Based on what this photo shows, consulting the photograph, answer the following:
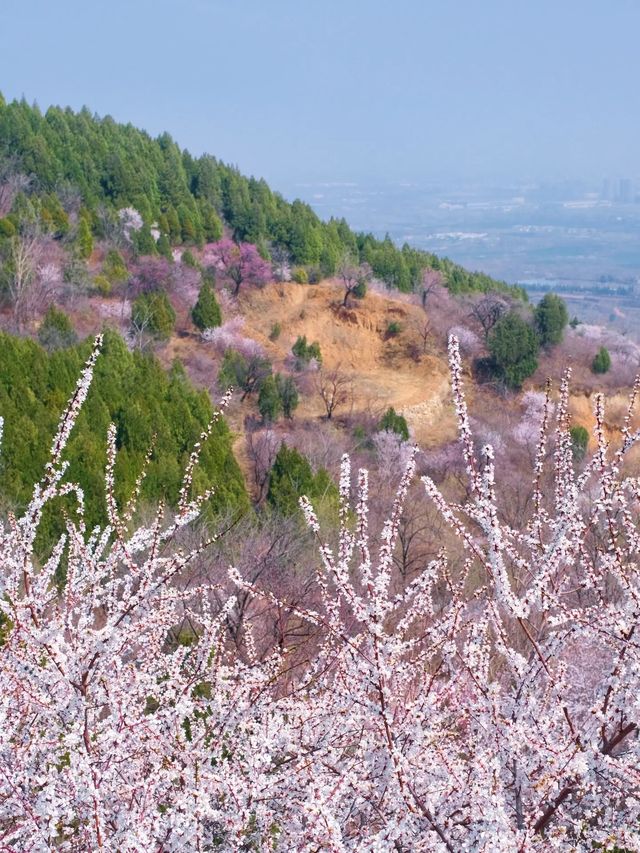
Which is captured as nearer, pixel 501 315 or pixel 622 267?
pixel 501 315

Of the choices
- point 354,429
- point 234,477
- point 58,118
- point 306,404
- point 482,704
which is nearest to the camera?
point 482,704

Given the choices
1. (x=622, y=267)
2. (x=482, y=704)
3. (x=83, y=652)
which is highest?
(x=622, y=267)

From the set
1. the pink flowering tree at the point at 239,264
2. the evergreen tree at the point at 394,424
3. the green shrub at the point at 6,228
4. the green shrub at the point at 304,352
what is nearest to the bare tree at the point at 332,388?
the green shrub at the point at 304,352

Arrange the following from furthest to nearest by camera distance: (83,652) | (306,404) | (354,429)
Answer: (306,404) < (354,429) < (83,652)

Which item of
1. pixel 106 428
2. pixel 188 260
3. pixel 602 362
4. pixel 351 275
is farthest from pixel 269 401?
pixel 602 362

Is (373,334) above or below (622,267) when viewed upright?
below

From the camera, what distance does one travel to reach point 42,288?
110ft

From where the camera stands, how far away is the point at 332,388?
1401 inches

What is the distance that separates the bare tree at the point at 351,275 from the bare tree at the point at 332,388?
6.20 m

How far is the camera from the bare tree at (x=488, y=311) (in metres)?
41.1

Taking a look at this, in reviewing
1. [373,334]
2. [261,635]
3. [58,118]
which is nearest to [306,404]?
[373,334]

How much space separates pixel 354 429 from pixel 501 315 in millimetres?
12975

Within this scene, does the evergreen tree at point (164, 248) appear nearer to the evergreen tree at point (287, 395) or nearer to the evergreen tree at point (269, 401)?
the evergreen tree at point (287, 395)

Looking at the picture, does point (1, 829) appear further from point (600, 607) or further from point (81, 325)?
point (81, 325)
